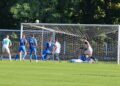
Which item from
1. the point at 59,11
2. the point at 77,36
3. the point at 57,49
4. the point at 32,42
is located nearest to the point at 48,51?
the point at 57,49

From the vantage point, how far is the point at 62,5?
52.2m

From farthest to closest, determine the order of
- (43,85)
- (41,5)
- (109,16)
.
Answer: (109,16) < (41,5) < (43,85)

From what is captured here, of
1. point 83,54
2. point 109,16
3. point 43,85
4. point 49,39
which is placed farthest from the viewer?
point 109,16

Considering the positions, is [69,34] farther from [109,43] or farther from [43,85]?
[43,85]

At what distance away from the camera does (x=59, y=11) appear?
5200 cm

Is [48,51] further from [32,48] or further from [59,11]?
[59,11]

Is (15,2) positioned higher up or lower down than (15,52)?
higher up

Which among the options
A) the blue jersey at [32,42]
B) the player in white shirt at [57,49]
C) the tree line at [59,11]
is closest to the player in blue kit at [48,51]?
the player in white shirt at [57,49]

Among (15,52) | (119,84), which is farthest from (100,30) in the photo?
(119,84)

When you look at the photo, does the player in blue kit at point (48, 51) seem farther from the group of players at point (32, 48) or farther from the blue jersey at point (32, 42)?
the blue jersey at point (32, 42)

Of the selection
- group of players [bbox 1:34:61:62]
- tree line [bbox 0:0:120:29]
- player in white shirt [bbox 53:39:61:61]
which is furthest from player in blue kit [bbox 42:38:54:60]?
tree line [bbox 0:0:120:29]

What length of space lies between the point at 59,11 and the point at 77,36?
930cm

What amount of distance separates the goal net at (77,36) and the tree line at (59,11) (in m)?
6.51

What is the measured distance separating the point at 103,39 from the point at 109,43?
0.70 metres
